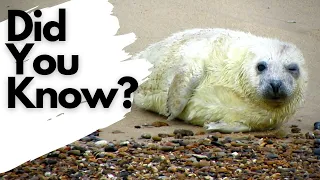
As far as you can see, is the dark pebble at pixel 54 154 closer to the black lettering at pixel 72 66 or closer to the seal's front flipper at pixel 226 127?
the seal's front flipper at pixel 226 127

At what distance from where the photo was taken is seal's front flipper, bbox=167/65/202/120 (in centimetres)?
696

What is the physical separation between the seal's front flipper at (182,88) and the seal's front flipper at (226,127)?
1.04 ft

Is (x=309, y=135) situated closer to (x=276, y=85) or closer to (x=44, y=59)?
(x=276, y=85)

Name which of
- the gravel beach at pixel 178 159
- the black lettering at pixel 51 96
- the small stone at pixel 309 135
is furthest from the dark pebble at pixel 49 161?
the small stone at pixel 309 135

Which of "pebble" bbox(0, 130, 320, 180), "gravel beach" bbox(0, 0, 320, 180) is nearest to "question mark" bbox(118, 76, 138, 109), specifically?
"gravel beach" bbox(0, 0, 320, 180)

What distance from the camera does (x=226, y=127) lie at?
22.2 feet

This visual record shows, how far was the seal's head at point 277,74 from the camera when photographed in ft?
21.8

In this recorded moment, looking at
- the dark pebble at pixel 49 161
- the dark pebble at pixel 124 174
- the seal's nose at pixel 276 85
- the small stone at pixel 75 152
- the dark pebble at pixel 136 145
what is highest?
the seal's nose at pixel 276 85

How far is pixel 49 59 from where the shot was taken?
7.88 m

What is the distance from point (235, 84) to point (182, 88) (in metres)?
0.46

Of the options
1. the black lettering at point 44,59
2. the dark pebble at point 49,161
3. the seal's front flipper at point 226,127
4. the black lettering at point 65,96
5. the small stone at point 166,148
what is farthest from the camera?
the black lettering at point 44,59

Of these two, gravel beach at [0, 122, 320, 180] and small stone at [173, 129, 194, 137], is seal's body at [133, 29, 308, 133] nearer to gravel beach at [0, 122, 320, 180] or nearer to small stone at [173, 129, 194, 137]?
small stone at [173, 129, 194, 137]

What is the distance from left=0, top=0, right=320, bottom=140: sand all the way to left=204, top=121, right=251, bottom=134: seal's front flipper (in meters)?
1.91

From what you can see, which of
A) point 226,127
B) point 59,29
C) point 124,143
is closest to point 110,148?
point 124,143
